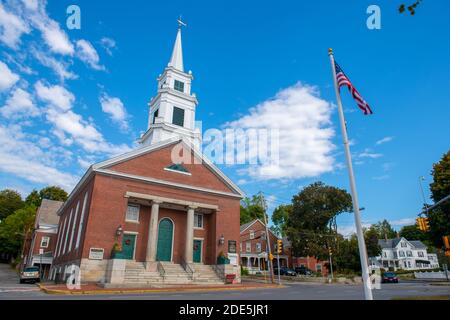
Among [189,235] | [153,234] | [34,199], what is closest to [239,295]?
[153,234]

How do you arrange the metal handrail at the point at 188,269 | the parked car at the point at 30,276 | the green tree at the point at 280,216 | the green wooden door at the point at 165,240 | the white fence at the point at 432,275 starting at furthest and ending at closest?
the green tree at the point at 280,216 → the white fence at the point at 432,275 → the parked car at the point at 30,276 → the green wooden door at the point at 165,240 → the metal handrail at the point at 188,269

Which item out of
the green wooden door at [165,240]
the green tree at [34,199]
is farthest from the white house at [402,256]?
the green tree at [34,199]

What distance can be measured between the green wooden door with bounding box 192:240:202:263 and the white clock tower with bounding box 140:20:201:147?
37.1 ft

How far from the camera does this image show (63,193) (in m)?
80.6

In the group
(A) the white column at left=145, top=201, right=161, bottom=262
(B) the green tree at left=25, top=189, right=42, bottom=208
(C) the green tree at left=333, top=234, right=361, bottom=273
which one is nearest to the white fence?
(C) the green tree at left=333, top=234, right=361, bottom=273

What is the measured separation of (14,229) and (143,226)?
5021 cm

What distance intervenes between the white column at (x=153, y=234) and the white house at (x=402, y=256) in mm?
72698

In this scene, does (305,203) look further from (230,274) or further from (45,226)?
(45,226)

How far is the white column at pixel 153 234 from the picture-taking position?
2670 centimetres

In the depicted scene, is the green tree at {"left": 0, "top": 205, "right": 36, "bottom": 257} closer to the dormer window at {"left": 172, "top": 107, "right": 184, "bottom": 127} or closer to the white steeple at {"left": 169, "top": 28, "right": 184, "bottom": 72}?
the dormer window at {"left": 172, "top": 107, "right": 184, "bottom": 127}

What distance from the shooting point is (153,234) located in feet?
90.1

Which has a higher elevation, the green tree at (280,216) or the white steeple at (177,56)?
the white steeple at (177,56)

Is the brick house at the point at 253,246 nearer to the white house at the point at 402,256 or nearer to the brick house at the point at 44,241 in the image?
the brick house at the point at 44,241
